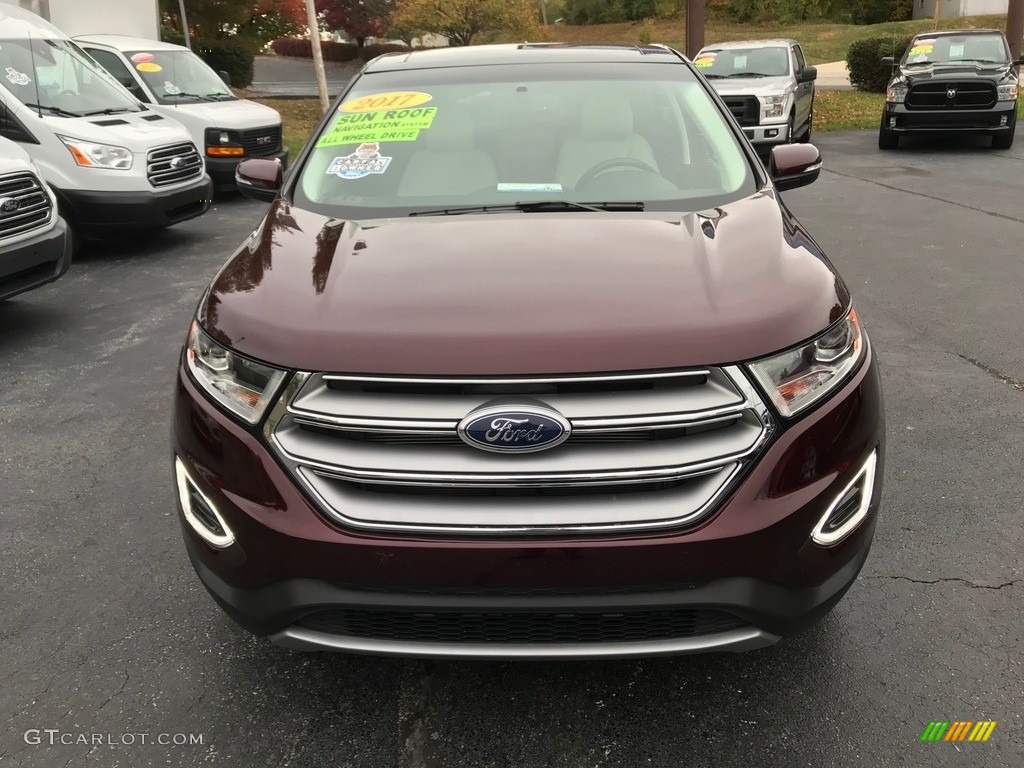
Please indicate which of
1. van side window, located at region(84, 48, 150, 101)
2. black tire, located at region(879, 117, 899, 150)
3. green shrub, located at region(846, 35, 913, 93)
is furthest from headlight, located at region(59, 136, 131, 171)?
green shrub, located at region(846, 35, 913, 93)

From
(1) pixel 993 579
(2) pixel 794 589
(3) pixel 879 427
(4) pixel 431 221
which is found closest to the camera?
(2) pixel 794 589

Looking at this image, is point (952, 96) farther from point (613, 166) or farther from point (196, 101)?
point (613, 166)

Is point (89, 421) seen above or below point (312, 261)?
below

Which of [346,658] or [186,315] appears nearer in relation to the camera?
[346,658]

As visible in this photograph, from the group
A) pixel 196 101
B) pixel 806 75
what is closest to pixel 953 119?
pixel 806 75

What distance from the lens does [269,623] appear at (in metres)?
2.17

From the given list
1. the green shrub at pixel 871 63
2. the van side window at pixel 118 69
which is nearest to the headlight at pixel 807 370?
the van side window at pixel 118 69

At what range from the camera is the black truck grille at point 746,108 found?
13.2 m

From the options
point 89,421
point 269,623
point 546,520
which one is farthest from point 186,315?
point 546,520

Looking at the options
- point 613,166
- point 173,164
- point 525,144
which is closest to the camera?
point 613,166

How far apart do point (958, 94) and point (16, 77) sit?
40.7 ft

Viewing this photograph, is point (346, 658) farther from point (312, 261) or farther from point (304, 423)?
point (312, 261)

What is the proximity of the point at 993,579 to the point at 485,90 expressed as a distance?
8.35 ft

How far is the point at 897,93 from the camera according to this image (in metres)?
13.9
